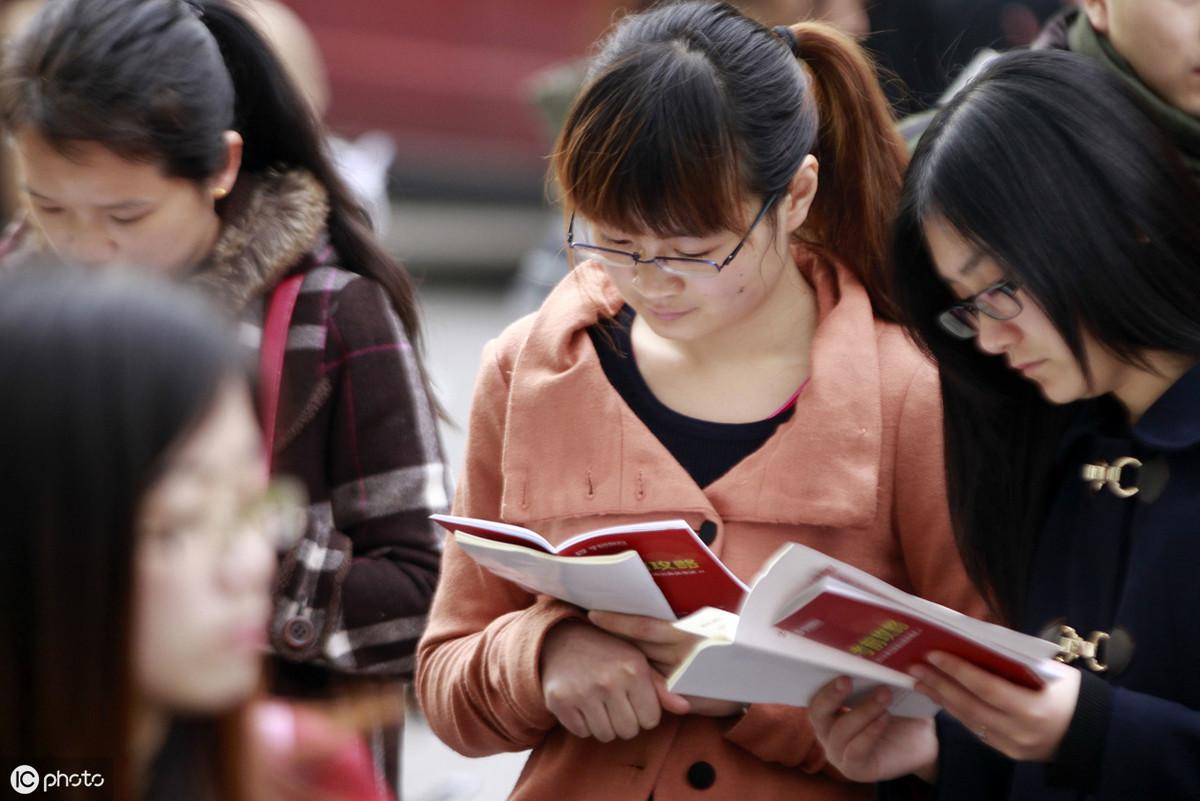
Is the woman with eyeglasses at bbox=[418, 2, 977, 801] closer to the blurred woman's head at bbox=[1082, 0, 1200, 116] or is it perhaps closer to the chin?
the blurred woman's head at bbox=[1082, 0, 1200, 116]

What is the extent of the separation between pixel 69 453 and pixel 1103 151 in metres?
1.08

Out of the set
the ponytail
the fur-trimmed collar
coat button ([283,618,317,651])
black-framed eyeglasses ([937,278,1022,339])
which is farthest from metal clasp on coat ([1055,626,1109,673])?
the fur-trimmed collar

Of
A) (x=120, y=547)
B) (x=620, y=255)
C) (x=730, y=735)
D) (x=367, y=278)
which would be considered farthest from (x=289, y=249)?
(x=120, y=547)

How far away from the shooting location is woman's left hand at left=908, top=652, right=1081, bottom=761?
1566mm

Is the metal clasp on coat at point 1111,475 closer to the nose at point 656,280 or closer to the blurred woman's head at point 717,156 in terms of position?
the blurred woman's head at point 717,156

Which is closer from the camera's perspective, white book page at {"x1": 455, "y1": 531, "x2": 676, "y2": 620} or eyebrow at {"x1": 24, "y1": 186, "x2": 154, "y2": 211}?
white book page at {"x1": 455, "y1": 531, "x2": 676, "y2": 620}

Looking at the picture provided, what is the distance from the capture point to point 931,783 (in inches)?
73.3

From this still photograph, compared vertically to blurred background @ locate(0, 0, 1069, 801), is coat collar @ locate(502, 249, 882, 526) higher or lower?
higher

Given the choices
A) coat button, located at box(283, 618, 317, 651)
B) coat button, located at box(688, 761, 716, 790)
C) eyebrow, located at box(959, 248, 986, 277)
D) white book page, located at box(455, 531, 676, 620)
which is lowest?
coat button, located at box(283, 618, 317, 651)

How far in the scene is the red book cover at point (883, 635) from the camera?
1.48 metres

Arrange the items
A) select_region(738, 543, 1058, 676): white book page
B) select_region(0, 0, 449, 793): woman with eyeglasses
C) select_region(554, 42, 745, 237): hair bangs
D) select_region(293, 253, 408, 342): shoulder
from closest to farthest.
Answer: select_region(738, 543, 1058, 676): white book page, select_region(554, 42, 745, 237): hair bangs, select_region(0, 0, 449, 793): woman with eyeglasses, select_region(293, 253, 408, 342): shoulder

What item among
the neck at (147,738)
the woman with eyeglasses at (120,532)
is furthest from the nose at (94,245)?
the neck at (147,738)

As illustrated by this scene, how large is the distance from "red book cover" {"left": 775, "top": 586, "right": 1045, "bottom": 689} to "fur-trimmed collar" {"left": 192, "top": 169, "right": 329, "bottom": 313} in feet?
3.47

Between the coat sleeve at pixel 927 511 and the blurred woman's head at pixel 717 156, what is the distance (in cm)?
18
